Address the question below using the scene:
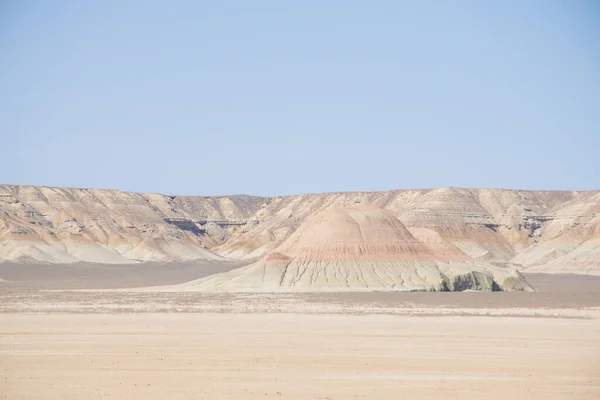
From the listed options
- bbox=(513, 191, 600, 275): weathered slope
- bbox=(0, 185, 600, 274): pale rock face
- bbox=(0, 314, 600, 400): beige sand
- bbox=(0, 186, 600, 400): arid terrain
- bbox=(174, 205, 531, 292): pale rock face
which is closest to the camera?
bbox=(0, 314, 600, 400): beige sand

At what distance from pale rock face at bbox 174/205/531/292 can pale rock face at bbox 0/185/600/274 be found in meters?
66.7

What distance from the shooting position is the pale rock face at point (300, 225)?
15650cm

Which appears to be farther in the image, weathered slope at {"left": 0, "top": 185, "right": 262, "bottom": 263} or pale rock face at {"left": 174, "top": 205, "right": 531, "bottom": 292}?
weathered slope at {"left": 0, "top": 185, "right": 262, "bottom": 263}

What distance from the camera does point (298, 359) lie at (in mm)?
27000

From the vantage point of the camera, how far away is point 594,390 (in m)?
21.6

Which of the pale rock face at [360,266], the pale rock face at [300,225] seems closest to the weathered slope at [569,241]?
the pale rock face at [300,225]

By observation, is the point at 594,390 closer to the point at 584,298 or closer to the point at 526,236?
the point at 584,298

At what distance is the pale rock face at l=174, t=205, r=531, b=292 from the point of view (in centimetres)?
7156

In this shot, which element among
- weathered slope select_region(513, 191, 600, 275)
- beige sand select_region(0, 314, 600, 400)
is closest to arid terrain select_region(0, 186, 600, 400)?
beige sand select_region(0, 314, 600, 400)

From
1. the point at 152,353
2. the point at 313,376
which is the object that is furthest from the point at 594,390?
the point at 152,353

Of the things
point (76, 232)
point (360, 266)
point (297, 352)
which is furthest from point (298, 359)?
point (76, 232)

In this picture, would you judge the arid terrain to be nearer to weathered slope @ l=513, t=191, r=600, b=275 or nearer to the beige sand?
the beige sand

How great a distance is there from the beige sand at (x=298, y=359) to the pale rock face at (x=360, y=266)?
3066 cm

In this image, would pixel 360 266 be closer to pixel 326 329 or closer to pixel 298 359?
pixel 326 329
